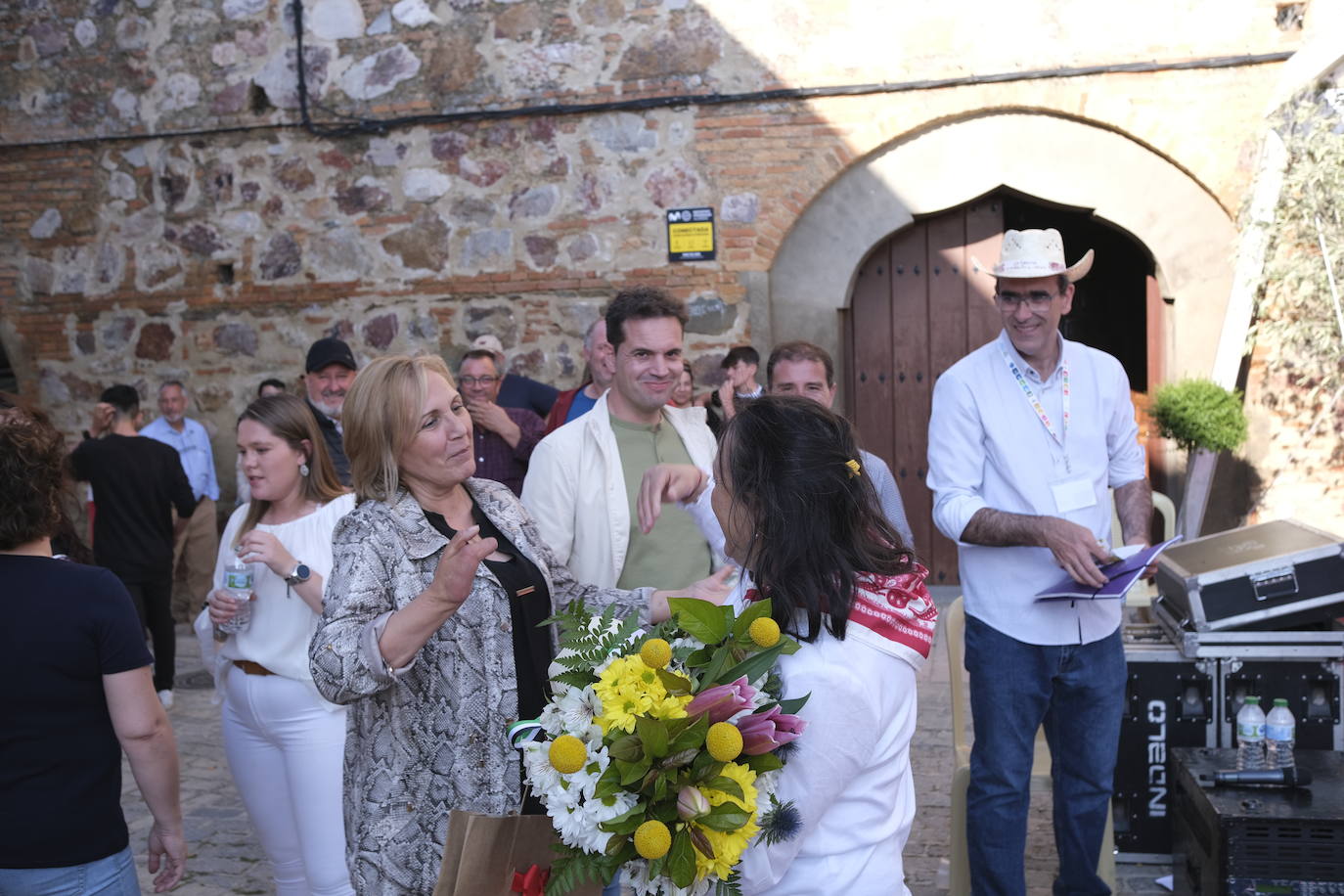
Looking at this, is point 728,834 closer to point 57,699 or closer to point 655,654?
point 655,654

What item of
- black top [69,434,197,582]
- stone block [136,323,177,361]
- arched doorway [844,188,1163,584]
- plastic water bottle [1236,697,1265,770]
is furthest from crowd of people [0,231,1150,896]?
stone block [136,323,177,361]

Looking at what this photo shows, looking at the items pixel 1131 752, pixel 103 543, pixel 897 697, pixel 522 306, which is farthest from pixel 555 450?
pixel 522 306

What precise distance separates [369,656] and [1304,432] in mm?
6689

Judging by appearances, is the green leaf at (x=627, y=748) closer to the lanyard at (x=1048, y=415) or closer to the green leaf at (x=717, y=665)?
the green leaf at (x=717, y=665)

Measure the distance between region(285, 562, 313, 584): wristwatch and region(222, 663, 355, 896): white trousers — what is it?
0.26 metres

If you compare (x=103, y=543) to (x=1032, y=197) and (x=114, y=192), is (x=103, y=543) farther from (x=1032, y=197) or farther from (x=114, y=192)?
(x=1032, y=197)

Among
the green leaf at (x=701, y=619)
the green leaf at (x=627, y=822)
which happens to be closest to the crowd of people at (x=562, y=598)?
the green leaf at (x=701, y=619)

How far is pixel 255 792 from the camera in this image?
3297mm

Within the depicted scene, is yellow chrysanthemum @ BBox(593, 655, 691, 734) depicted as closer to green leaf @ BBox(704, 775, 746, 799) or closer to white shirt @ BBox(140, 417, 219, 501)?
green leaf @ BBox(704, 775, 746, 799)

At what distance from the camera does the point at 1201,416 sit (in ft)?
22.6

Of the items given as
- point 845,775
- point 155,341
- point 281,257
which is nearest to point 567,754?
point 845,775

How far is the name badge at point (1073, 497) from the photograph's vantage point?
132 inches

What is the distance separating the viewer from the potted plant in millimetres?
6898

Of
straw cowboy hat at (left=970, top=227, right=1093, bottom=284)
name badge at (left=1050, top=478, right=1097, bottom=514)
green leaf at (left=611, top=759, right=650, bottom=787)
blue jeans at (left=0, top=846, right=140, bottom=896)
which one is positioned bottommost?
blue jeans at (left=0, top=846, right=140, bottom=896)
